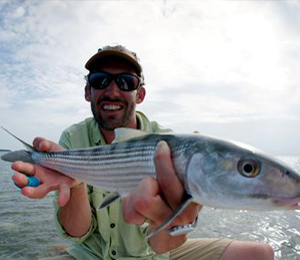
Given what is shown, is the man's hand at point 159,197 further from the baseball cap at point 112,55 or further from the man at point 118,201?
the baseball cap at point 112,55

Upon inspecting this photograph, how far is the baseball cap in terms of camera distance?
185 inches

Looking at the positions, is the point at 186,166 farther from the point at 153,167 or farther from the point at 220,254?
the point at 220,254

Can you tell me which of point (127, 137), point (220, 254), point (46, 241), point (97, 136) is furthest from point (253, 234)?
point (127, 137)

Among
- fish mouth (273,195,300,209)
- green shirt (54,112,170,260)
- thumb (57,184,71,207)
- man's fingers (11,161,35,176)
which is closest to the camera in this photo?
fish mouth (273,195,300,209)

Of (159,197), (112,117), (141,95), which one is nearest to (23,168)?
(159,197)

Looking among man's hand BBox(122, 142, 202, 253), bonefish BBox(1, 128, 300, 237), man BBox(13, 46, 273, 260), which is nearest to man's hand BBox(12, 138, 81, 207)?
man BBox(13, 46, 273, 260)

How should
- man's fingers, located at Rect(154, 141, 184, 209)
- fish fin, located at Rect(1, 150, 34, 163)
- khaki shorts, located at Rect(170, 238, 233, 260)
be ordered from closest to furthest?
man's fingers, located at Rect(154, 141, 184, 209) → fish fin, located at Rect(1, 150, 34, 163) → khaki shorts, located at Rect(170, 238, 233, 260)

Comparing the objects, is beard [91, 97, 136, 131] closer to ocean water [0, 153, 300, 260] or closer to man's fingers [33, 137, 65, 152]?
man's fingers [33, 137, 65, 152]

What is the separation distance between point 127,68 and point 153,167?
265 cm

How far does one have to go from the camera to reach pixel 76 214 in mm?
3840

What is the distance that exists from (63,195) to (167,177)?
1402mm

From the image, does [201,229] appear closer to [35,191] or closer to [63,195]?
[63,195]

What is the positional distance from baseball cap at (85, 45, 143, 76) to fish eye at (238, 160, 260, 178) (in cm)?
316

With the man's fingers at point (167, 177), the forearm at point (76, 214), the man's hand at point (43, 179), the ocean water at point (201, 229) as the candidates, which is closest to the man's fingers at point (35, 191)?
the man's hand at point (43, 179)
